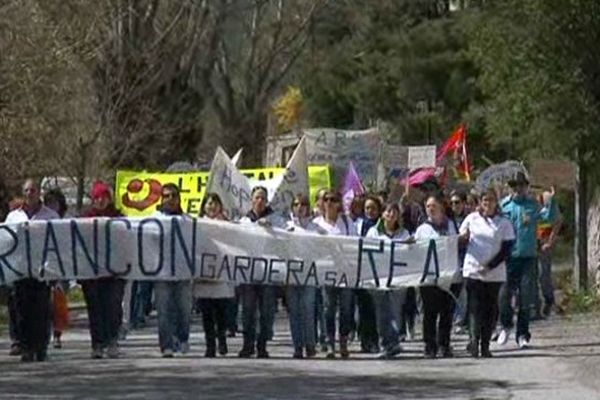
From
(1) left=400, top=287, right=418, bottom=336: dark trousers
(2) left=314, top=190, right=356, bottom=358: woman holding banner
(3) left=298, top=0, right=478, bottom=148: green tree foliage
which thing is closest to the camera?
(2) left=314, top=190, right=356, bottom=358: woman holding banner

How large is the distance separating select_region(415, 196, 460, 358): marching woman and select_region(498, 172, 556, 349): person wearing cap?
787 millimetres

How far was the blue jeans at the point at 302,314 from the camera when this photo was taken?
20.4m

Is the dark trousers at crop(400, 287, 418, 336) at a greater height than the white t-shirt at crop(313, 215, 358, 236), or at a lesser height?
lesser

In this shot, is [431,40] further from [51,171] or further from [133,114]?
[51,171]

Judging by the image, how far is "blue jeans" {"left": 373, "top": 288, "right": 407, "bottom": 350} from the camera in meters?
20.5

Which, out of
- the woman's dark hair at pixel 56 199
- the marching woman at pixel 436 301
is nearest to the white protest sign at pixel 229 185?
the woman's dark hair at pixel 56 199

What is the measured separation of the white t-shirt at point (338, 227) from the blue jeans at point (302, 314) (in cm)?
73

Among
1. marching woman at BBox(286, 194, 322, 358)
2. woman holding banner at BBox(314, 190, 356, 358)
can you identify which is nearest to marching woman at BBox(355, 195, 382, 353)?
woman holding banner at BBox(314, 190, 356, 358)

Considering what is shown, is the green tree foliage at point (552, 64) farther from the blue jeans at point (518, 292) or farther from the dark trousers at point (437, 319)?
the dark trousers at point (437, 319)

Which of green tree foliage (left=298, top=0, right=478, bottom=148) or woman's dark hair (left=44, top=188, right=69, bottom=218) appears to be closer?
woman's dark hair (left=44, top=188, right=69, bottom=218)

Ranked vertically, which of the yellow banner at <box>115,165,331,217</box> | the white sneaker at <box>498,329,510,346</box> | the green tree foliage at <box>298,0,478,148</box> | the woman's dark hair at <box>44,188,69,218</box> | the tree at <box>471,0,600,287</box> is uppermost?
the green tree foliage at <box>298,0,478,148</box>

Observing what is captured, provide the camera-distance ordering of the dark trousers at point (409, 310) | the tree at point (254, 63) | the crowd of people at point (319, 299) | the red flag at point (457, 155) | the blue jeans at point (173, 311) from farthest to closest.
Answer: the tree at point (254, 63), the red flag at point (457, 155), the dark trousers at point (409, 310), the crowd of people at point (319, 299), the blue jeans at point (173, 311)

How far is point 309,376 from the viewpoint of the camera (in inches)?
727

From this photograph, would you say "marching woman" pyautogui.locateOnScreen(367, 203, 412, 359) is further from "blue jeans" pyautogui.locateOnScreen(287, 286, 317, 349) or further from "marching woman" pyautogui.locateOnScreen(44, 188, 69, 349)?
"marching woman" pyautogui.locateOnScreen(44, 188, 69, 349)
